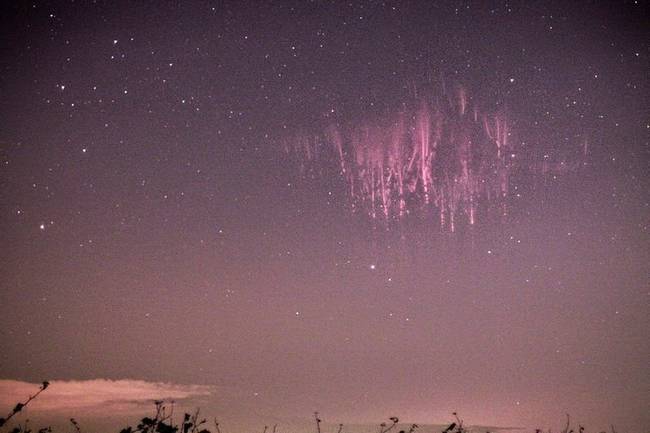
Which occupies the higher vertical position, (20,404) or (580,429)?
(20,404)

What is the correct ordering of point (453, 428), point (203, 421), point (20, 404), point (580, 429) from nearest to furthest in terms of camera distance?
point (20, 404), point (203, 421), point (453, 428), point (580, 429)

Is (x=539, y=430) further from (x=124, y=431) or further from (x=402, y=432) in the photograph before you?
(x=124, y=431)

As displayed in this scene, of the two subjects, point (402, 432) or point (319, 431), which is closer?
point (319, 431)

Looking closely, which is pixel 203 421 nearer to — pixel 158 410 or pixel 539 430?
pixel 158 410

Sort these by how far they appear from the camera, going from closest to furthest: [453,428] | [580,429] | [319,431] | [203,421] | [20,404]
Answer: [20,404] → [203,421] → [319,431] → [453,428] → [580,429]

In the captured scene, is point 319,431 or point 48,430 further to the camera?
point 48,430

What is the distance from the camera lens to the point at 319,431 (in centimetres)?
498

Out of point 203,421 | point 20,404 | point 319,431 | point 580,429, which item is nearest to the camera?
point 20,404

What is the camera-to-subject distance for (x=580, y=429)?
6.49 metres

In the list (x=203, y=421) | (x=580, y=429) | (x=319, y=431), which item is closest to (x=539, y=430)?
(x=580, y=429)

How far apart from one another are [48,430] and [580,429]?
7557mm

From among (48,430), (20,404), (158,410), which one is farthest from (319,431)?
(48,430)

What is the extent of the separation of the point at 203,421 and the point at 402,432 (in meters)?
2.75

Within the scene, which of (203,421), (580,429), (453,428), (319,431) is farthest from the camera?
(580,429)
